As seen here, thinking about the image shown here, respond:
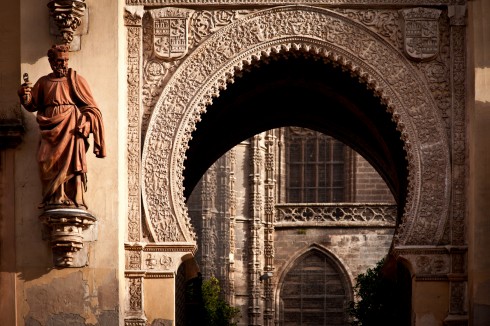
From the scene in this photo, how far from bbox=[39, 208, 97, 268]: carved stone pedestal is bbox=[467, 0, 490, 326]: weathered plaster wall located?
3.28 m

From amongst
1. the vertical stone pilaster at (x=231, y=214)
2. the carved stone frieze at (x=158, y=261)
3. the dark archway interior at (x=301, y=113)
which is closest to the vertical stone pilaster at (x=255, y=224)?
the vertical stone pilaster at (x=231, y=214)

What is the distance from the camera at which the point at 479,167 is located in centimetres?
1475

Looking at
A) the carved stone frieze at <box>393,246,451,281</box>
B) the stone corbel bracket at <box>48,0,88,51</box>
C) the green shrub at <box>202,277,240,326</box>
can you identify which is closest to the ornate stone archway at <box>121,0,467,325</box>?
the carved stone frieze at <box>393,246,451,281</box>

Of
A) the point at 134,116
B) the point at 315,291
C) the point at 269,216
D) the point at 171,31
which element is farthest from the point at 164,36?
the point at 315,291

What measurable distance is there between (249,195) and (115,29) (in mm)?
24070

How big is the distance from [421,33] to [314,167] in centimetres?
2630

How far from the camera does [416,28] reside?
15.4 metres

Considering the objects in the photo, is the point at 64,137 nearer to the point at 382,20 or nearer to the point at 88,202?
the point at 88,202

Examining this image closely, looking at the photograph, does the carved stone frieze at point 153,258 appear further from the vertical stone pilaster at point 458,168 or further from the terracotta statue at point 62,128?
the vertical stone pilaster at point 458,168

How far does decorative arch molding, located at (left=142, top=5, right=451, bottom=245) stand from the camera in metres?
15.2

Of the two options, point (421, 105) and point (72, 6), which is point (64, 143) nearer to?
point (72, 6)

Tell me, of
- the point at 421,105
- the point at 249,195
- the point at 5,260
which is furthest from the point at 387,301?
the point at 249,195

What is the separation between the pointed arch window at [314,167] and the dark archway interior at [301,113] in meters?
22.1

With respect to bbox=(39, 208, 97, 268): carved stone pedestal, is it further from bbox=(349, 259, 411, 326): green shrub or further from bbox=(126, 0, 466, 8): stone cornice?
bbox=(349, 259, 411, 326): green shrub
